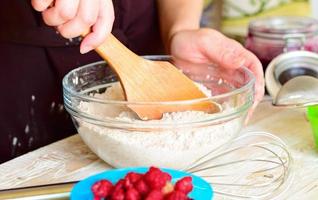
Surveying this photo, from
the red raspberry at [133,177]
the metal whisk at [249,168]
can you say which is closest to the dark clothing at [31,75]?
the metal whisk at [249,168]

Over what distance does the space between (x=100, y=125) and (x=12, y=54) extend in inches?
12.7

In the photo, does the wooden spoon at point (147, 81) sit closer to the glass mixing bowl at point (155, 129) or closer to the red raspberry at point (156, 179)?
the glass mixing bowl at point (155, 129)

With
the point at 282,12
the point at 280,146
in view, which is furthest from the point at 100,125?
the point at 282,12

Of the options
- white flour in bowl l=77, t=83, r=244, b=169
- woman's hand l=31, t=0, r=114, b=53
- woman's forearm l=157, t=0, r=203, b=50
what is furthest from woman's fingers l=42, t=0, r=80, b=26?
woman's forearm l=157, t=0, r=203, b=50

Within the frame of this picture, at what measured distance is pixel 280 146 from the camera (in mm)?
765

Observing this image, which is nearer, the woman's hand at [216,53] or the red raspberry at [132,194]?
the red raspberry at [132,194]

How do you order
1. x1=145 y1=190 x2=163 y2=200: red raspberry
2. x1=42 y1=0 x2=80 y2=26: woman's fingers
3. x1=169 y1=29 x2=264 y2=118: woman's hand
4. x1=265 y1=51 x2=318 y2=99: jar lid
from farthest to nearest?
x1=265 y1=51 x2=318 y2=99: jar lid < x1=169 y1=29 x2=264 y2=118: woman's hand < x1=42 y1=0 x2=80 y2=26: woman's fingers < x1=145 y1=190 x2=163 y2=200: red raspberry

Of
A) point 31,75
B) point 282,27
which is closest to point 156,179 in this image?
point 31,75

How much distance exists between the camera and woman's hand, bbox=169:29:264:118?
84 centimetres

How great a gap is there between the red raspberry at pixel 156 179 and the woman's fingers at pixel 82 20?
0.66 feet

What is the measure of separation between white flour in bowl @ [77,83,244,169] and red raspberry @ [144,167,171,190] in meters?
0.13

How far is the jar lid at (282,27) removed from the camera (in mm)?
1022

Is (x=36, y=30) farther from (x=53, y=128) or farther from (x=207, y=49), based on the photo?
(x=207, y=49)

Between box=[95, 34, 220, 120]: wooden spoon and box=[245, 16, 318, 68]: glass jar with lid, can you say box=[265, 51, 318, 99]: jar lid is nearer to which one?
box=[245, 16, 318, 68]: glass jar with lid
